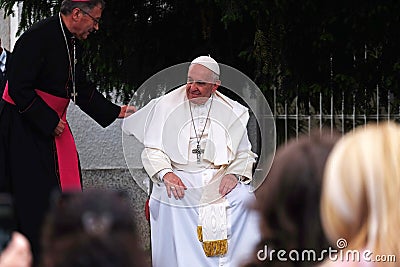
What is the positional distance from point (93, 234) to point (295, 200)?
0.65m

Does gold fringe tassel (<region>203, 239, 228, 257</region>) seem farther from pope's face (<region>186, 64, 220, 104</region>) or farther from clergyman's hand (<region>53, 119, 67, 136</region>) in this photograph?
clergyman's hand (<region>53, 119, 67, 136</region>)

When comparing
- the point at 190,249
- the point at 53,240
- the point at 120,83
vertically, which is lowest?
the point at 190,249

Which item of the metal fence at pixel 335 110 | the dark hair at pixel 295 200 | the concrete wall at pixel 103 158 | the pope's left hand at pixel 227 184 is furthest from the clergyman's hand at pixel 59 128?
the dark hair at pixel 295 200

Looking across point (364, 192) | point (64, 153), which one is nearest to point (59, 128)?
point (64, 153)

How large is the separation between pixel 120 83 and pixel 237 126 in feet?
5.08

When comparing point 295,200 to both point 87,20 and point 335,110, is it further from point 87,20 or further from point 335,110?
point 335,110

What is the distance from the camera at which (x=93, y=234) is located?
2.28 metres

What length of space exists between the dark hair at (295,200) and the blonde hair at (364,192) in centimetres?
4

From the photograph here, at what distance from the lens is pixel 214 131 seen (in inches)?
284

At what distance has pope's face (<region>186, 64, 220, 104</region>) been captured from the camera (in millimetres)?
7027

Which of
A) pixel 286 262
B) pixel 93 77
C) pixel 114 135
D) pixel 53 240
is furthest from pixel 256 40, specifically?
pixel 53 240

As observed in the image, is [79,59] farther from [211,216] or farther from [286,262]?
[286,262]

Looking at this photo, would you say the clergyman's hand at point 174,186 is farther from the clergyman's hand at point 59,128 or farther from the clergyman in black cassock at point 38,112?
the clergyman's hand at point 59,128

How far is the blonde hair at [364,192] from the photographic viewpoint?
8.59 ft
